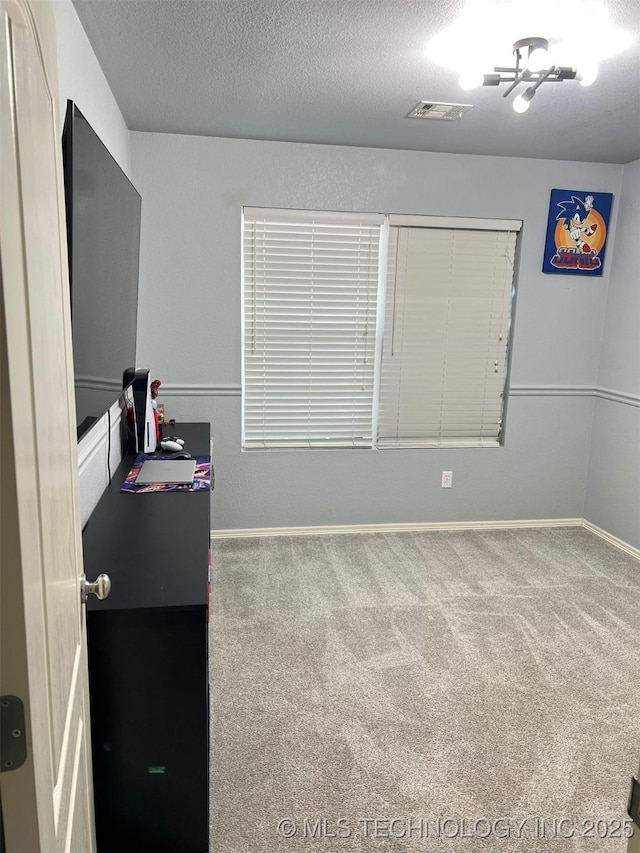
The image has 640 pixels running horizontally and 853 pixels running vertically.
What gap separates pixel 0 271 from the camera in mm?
535

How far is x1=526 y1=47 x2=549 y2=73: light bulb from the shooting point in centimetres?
197

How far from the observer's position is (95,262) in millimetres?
1555

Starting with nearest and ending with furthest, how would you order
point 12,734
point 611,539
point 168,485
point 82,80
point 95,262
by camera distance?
point 12,734 → point 95,262 → point 82,80 → point 168,485 → point 611,539

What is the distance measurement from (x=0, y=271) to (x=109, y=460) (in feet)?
6.36

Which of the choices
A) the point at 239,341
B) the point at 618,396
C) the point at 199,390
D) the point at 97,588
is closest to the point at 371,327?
the point at 239,341

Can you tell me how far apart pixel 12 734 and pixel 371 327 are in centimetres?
319

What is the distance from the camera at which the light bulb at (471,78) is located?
1.96 m

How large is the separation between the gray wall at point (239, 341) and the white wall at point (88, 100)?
2.33ft

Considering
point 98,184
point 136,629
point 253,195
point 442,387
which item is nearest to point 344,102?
point 253,195

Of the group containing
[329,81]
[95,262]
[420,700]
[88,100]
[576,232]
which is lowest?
[420,700]

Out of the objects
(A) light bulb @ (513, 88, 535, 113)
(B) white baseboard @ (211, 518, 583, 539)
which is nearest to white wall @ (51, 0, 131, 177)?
(A) light bulb @ (513, 88, 535, 113)

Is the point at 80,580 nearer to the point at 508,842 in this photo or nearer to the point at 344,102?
the point at 508,842

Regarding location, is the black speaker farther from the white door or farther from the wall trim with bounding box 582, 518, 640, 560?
the wall trim with bounding box 582, 518, 640, 560

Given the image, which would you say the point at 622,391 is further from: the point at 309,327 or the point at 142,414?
the point at 142,414
